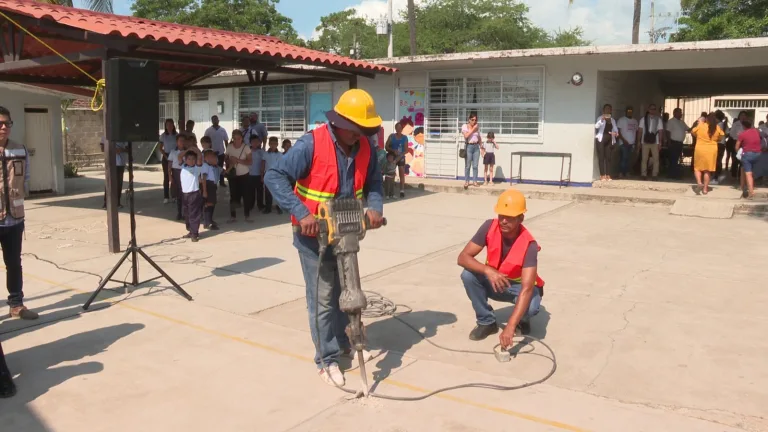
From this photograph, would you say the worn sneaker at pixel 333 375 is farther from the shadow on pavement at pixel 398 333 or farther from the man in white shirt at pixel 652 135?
the man in white shirt at pixel 652 135

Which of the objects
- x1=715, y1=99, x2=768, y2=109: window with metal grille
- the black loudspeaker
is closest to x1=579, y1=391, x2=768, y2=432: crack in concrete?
the black loudspeaker

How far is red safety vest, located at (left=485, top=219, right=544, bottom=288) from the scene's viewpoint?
482cm

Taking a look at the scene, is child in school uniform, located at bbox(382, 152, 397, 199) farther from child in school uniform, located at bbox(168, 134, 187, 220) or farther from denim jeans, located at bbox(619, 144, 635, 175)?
denim jeans, located at bbox(619, 144, 635, 175)

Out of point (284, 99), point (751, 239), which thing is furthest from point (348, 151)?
point (284, 99)

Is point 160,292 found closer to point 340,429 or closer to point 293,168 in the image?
point 293,168

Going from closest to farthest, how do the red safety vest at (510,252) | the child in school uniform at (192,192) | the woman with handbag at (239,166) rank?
1. the red safety vest at (510,252)
2. the child in school uniform at (192,192)
3. the woman with handbag at (239,166)

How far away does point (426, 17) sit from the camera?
135 feet

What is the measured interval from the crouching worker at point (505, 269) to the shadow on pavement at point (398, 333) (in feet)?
1.54

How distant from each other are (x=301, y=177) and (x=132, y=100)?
122 inches

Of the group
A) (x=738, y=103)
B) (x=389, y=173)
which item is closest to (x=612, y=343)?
(x=389, y=173)

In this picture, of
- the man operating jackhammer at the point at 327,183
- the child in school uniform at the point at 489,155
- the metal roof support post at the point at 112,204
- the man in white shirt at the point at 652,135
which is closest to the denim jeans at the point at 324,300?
the man operating jackhammer at the point at 327,183

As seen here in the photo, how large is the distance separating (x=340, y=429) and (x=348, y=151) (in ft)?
5.56

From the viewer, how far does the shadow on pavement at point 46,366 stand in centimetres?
376

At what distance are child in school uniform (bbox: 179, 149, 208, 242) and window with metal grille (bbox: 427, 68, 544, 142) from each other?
28.4 ft
